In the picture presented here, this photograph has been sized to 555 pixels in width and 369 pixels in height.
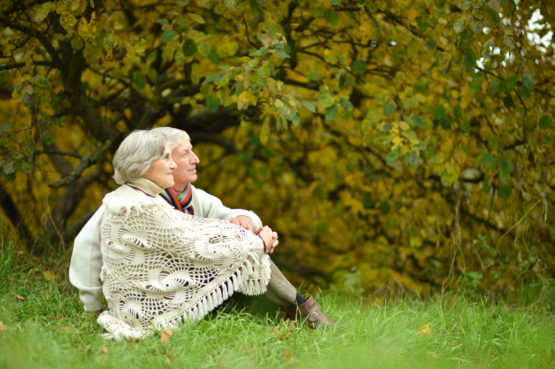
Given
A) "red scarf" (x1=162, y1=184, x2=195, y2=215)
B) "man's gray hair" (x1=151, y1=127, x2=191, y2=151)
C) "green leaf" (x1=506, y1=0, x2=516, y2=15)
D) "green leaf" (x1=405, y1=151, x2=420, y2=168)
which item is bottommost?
"red scarf" (x1=162, y1=184, x2=195, y2=215)

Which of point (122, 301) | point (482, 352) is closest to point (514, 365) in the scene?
point (482, 352)

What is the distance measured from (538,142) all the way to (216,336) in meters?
2.90

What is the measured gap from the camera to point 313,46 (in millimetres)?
4637

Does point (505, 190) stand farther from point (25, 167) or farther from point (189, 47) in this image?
point (25, 167)

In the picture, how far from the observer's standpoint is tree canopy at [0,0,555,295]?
3822mm

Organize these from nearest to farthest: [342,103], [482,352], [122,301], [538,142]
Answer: [122,301] < [482,352] < [342,103] < [538,142]

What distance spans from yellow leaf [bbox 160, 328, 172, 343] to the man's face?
739mm

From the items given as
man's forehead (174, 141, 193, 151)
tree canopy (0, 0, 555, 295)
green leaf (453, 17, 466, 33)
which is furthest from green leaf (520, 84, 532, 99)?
man's forehead (174, 141, 193, 151)

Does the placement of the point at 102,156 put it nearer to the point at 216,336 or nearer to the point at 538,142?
the point at 216,336

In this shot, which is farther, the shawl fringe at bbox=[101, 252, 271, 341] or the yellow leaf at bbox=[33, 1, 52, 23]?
the yellow leaf at bbox=[33, 1, 52, 23]

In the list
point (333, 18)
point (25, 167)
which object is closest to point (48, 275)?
point (25, 167)

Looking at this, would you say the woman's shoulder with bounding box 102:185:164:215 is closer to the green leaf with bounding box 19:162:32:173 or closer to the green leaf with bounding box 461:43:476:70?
the green leaf with bounding box 19:162:32:173

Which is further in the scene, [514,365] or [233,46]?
[233,46]

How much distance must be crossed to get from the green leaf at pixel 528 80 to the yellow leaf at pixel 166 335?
2641 mm
